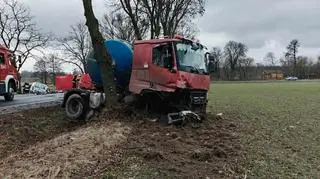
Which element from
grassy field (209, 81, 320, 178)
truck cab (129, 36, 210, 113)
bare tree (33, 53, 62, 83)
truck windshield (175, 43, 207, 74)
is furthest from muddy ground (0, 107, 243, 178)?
bare tree (33, 53, 62, 83)

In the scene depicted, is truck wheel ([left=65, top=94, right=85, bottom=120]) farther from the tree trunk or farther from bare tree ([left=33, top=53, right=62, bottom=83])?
bare tree ([left=33, top=53, right=62, bottom=83])

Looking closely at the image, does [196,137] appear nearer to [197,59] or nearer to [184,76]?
[184,76]

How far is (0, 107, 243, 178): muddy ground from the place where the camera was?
365 inches

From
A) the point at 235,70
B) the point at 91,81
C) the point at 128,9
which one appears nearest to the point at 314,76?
the point at 235,70

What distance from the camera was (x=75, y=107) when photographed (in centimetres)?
1877

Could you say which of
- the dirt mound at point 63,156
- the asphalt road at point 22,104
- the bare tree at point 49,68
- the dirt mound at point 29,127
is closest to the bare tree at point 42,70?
the bare tree at point 49,68

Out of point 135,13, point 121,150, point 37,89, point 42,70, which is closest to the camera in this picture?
point 121,150

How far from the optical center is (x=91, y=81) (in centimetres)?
1977

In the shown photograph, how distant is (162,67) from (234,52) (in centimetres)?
13060

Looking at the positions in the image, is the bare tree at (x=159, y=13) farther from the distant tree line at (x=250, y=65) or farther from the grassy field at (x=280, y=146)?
the distant tree line at (x=250, y=65)

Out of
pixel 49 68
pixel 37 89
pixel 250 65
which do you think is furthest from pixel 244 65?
pixel 37 89

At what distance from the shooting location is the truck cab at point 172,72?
54.7 feet

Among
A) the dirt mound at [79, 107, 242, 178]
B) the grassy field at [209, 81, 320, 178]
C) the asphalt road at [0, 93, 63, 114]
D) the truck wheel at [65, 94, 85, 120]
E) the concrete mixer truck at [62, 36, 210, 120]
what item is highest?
the concrete mixer truck at [62, 36, 210, 120]

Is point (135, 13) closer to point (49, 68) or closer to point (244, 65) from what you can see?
point (49, 68)
